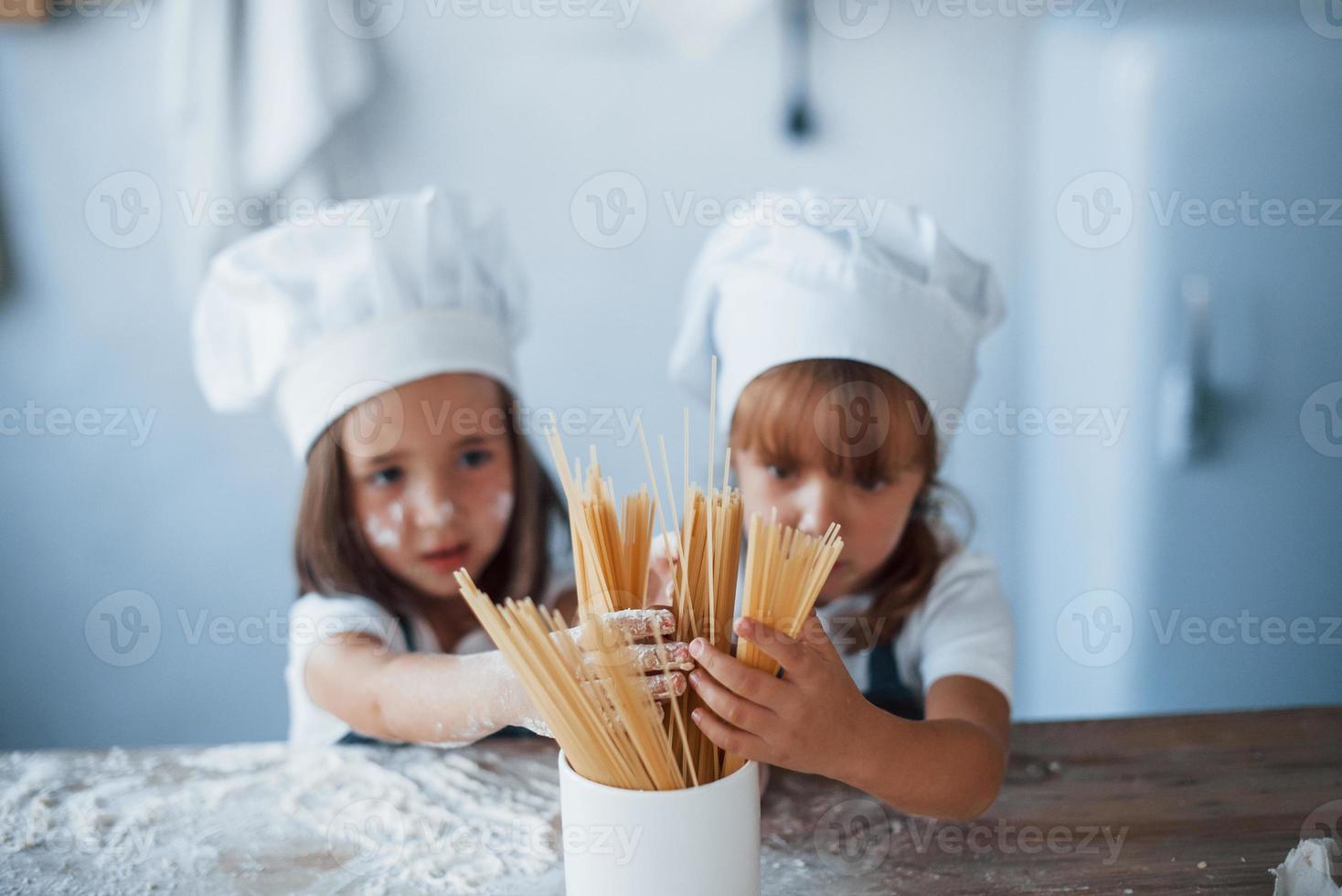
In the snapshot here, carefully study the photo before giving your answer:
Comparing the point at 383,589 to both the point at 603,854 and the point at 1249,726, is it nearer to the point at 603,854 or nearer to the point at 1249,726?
the point at 603,854

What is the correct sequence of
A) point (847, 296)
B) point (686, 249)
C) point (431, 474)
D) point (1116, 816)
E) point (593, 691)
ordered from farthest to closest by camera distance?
point (686, 249), point (431, 474), point (847, 296), point (1116, 816), point (593, 691)

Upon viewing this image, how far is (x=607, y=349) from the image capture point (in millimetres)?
1261

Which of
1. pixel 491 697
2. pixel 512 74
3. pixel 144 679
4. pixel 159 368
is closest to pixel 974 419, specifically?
pixel 512 74

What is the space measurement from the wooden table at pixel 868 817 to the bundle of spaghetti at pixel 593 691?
16 cm

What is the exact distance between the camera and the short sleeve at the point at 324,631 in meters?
0.88

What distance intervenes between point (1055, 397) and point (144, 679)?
1.20 metres

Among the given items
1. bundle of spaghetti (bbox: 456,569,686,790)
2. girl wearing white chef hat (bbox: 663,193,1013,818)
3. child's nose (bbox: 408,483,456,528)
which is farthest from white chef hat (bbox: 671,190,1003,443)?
bundle of spaghetti (bbox: 456,569,686,790)

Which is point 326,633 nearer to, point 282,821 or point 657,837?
point 282,821

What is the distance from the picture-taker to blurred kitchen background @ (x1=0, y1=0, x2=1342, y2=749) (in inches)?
44.4

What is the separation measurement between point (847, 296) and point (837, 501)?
0.16m

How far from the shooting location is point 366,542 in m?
0.95

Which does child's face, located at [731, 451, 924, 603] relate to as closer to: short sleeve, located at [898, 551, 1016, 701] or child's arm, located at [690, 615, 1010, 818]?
short sleeve, located at [898, 551, 1016, 701]

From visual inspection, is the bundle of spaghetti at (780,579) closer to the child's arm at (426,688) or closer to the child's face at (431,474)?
the child's arm at (426,688)

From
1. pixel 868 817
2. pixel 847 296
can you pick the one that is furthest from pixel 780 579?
pixel 847 296
